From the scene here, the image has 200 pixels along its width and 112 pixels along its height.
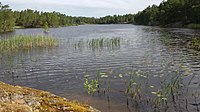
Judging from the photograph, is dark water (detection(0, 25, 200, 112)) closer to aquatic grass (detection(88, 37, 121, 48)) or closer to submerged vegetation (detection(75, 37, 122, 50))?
submerged vegetation (detection(75, 37, 122, 50))

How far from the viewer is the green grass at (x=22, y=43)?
3675cm

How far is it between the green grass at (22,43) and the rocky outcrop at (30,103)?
31.6m

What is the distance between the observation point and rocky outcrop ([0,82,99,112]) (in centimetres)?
485

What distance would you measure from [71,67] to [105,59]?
517 centimetres

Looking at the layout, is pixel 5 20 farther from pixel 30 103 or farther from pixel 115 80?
pixel 30 103

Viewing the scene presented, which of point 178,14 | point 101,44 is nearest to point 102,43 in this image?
point 101,44

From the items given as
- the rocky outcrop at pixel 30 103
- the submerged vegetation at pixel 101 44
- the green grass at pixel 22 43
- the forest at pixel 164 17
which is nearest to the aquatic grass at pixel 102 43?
the submerged vegetation at pixel 101 44

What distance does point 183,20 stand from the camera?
339ft

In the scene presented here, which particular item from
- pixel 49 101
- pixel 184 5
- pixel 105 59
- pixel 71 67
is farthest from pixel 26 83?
pixel 184 5

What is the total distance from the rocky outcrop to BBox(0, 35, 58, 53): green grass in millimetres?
31643

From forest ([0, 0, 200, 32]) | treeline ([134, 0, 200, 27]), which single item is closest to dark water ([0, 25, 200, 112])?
forest ([0, 0, 200, 32])

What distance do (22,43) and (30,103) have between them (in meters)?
35.8

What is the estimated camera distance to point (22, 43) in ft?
128

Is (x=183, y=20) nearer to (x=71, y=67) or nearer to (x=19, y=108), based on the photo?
(x=71, y=67)
